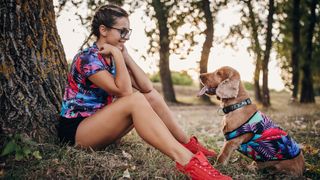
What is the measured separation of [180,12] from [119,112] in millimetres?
11847

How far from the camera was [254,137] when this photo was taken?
405 cm

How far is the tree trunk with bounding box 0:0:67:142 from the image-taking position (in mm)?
3641

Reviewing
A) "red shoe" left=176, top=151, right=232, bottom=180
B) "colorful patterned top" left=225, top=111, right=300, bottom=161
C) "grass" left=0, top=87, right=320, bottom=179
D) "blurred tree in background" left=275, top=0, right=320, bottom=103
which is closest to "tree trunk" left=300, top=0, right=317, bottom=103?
"blurred tree in background" left=275, top=0, right=320, bottom=103

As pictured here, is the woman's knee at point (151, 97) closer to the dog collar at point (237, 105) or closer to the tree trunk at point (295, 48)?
the dog collar at point (237, 105)

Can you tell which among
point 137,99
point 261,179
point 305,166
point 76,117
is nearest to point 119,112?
point 137,99

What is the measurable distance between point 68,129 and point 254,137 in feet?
6.78

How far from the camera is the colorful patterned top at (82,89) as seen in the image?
378 centimetres

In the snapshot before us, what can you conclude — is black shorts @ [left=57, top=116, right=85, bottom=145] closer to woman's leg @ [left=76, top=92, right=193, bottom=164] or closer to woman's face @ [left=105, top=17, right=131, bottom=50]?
woman's leg @ [left=76, top=92, right=193, bottom=164]

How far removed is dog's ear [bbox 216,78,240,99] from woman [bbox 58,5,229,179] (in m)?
1.05

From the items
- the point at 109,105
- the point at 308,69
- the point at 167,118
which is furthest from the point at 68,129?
the point at 308,69

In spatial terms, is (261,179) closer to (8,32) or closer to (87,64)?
(87,64)

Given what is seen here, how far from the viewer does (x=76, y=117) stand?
12.5 ft

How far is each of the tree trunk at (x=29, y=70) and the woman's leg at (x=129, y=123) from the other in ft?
1.70

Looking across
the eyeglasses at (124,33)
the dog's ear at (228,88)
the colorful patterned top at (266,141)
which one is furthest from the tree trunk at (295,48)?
the eyeglasses at (124,33)
